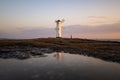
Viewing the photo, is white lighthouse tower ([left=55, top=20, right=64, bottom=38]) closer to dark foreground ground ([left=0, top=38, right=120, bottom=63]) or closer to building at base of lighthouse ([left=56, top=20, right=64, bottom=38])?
building at base of lighthouse ([left=56, top=20, right=64, bottom=38])

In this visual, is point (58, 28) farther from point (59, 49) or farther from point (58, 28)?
point (59, 49)

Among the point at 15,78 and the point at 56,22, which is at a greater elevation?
the point at 56,22

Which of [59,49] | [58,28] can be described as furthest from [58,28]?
[59,49]

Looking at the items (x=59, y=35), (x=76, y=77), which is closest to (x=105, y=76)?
(x=76, y=77)

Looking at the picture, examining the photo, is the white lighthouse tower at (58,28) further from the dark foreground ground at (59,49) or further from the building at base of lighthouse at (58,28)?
the dark foreground ground at (59,49)

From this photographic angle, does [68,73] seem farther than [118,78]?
Yes

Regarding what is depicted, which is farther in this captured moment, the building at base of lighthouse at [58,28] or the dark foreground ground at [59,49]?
the building at base of lighthouse at [58,28]

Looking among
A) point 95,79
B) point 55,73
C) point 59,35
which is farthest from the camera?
point 59,35

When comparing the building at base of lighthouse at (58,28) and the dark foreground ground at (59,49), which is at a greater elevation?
the building at base of lighthouse at (58,28)

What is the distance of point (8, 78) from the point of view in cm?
1269

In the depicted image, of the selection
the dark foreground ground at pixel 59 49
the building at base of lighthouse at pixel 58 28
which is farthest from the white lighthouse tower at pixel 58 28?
the dark foreground ground at pixel 59 49

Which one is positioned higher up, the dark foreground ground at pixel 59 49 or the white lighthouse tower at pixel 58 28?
the white lighthouse tower at pixel 58 28

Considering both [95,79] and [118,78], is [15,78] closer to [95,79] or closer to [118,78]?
[95,79]

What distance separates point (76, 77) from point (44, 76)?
2.50m
